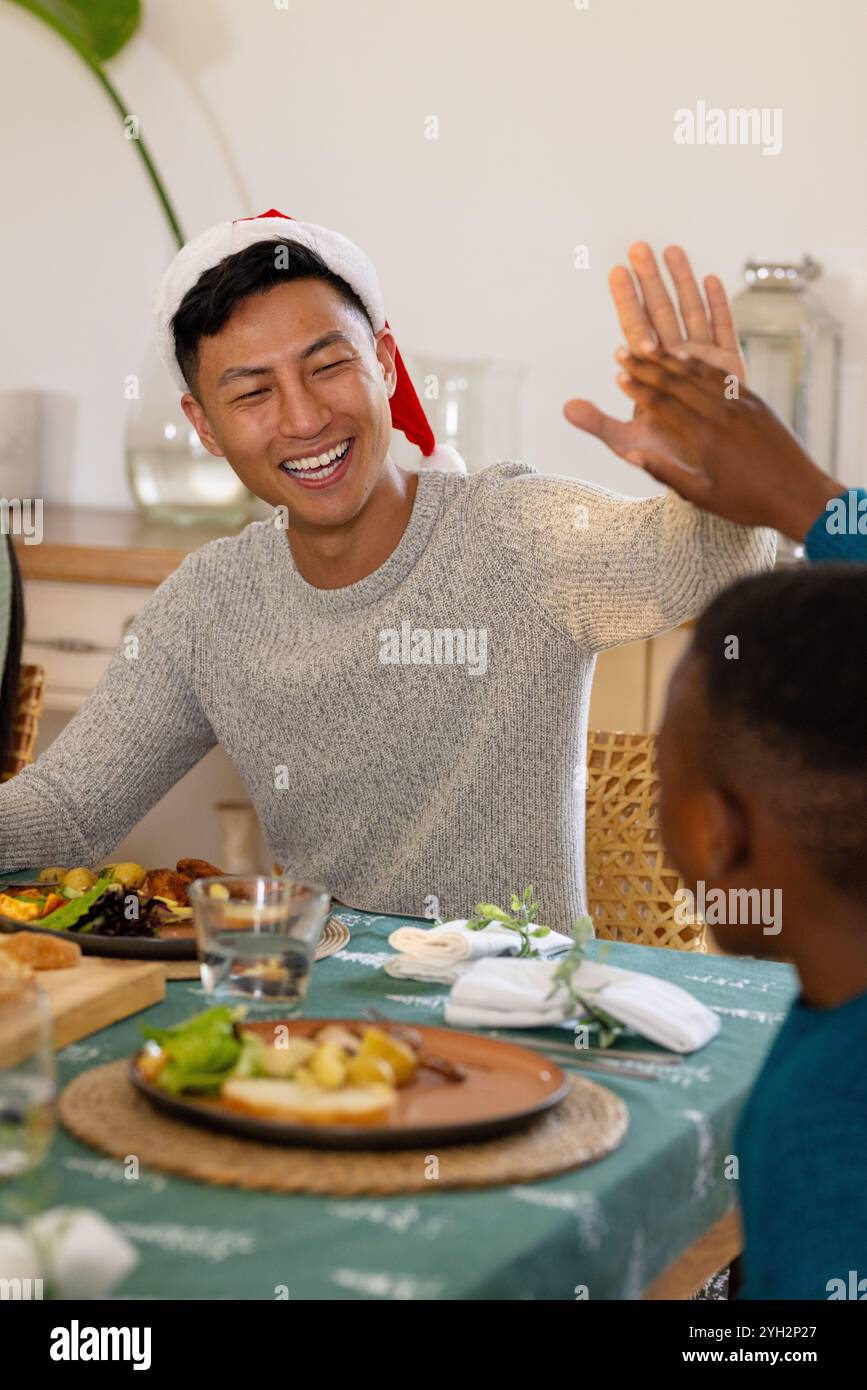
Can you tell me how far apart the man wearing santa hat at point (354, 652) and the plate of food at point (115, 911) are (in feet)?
0.77

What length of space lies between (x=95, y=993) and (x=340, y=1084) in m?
0.24

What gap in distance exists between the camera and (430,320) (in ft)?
9.50

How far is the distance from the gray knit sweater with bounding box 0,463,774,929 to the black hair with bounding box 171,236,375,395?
0.26 metres

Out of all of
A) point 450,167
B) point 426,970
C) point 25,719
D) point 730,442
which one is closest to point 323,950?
point 426,970

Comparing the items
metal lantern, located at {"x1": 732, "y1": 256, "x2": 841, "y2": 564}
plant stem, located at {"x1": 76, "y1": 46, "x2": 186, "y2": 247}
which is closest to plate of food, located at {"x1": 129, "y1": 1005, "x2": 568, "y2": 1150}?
metal lantern, located at {"x1": 732, "y1": 256, "x2": 841, "y2": 564}

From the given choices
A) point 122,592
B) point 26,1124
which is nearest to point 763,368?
point 122,592

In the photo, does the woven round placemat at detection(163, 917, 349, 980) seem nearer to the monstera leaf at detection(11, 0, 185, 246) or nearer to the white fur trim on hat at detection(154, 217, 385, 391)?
the white fur trim on hat at detection(154, 217, 385, 391)

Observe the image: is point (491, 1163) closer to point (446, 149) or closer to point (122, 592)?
point (122, 592)

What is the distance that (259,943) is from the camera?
3.32 feet

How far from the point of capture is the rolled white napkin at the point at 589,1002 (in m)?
1.00

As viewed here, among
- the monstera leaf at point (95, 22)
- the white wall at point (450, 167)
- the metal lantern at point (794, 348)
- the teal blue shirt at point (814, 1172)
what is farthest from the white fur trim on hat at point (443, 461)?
the monstera leaf at point (95, 22)

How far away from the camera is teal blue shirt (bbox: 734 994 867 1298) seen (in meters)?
0.73

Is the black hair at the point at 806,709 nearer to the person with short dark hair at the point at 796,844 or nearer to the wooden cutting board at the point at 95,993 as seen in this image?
the person with short dark hair at the point at 796,844

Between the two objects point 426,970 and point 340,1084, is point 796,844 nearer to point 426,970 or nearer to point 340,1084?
point 340,1084
